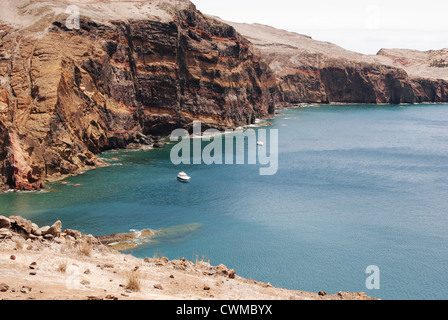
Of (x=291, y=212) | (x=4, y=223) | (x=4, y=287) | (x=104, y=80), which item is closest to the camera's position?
(x=4, y=287)

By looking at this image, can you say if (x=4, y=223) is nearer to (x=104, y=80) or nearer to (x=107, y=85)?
(x=104, y=80)

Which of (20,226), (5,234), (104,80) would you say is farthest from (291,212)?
(104,80)

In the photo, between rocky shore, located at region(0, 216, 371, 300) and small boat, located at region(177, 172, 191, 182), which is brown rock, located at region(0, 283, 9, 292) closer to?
rocky shore, located at region(0, 216, 371, 300)

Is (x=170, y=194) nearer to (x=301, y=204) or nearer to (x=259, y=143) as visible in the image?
(x=301, y=204)

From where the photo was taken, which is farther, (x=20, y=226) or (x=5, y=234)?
(x=20, y=226)

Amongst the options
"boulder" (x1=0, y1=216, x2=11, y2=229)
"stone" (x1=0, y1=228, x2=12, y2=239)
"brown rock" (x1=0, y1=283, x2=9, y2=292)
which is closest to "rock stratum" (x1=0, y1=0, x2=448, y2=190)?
"boulder" (x1=0, y1=216, x2=11, y2=229)
